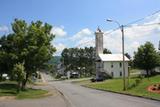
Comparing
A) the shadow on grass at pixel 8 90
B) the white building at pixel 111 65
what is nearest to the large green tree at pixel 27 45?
the shadow on grass at pixel 8 90

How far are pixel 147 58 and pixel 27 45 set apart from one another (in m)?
45.1

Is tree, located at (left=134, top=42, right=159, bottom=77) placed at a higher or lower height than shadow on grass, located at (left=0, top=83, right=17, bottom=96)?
higher

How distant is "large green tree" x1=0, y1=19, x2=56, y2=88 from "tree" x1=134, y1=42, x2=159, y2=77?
133ft

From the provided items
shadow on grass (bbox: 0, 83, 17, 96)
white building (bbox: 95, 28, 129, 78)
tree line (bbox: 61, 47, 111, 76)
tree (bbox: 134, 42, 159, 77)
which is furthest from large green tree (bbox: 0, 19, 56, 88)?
tree line (bbox: 61, 47, 111, 76)

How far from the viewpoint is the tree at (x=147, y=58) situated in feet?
290

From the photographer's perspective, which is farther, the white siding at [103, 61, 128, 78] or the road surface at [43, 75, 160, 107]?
the white siding at [103, 61, 128, 78]

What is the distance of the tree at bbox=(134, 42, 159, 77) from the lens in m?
88.4

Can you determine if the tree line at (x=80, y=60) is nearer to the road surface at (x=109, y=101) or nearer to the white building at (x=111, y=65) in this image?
the white building at (x=111, y=65)

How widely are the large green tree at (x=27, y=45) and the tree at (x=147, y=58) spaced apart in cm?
4065

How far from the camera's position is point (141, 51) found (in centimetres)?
8938

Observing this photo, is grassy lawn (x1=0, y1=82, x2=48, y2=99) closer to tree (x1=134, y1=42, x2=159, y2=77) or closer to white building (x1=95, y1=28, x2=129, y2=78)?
tree (x1=134, y1=42, x2=159, y2=77)

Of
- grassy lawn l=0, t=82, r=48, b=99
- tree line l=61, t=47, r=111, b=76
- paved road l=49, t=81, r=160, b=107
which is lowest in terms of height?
paved road l=49, t=81, r=160, b=107

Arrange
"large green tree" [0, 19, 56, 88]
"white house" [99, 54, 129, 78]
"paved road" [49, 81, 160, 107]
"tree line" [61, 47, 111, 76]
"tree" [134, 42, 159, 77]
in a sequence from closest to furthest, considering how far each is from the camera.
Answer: "paved road" [49, 81, 160, 107] < "large green tree" [0, 19, 56, 88] < "tree" [134, 42, 159, 77] < "white house" [99, 54, 129, 78] < "tree line" [61, 47, 111, 76]

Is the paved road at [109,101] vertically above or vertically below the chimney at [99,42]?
below
